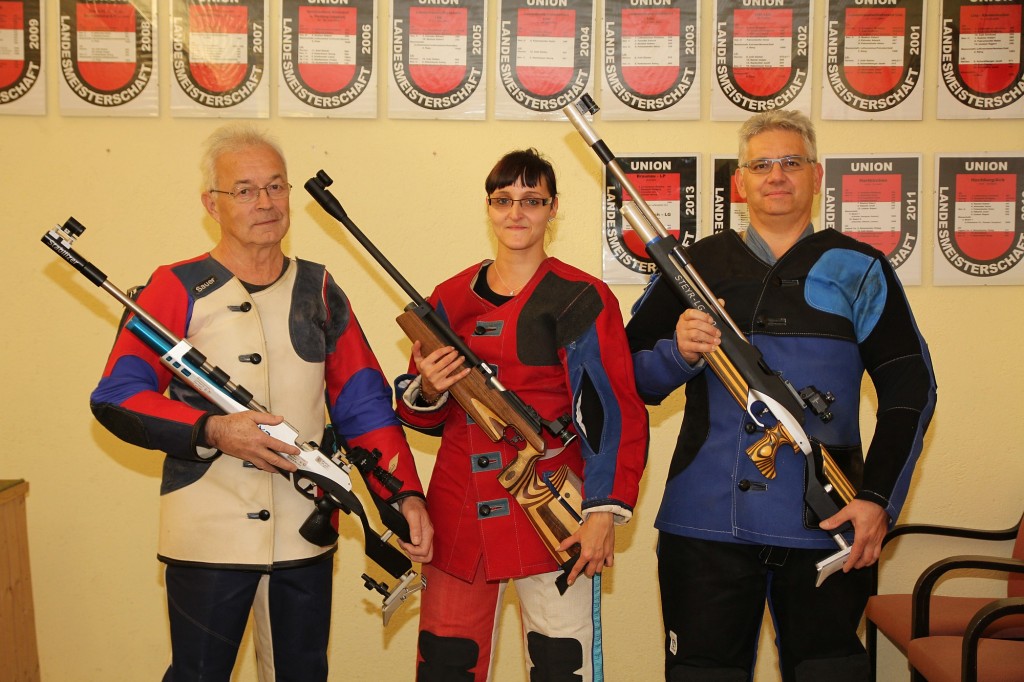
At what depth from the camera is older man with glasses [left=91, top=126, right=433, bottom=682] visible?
84.7 inches

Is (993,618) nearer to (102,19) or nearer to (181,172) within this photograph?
(181,172)

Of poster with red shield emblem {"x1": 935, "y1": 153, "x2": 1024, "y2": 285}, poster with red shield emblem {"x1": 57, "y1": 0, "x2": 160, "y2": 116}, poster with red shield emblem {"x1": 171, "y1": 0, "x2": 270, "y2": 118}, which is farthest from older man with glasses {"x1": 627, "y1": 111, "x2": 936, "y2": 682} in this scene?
poster with red shield emblem {"x1": 57, "y1": 0, "x2": 160, "y2": 116}

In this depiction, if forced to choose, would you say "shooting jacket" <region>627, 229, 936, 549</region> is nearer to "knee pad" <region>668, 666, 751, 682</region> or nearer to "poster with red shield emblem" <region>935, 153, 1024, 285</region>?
"knee pad" <region>668, 666, 751, 682</region>

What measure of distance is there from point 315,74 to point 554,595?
2105 mm

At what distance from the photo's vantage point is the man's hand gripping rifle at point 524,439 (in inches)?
87.6

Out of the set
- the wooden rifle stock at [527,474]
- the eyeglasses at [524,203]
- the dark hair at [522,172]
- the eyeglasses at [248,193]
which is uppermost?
the dark hair at [522,172]

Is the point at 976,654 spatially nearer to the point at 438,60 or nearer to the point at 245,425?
the point at 245,425

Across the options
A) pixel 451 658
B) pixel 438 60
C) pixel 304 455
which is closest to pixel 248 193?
pixel 304 455

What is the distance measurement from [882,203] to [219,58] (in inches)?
96.6

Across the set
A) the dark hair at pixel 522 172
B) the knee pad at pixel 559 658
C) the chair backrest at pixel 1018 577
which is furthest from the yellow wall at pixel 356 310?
the knee pad at pixel 559 658

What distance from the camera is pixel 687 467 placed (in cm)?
228

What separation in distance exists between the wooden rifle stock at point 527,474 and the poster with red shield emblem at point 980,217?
1943 millimetres

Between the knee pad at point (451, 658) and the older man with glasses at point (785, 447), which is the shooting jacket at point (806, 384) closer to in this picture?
the older man with glasses at point (785, 447)

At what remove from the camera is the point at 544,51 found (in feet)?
11.1
